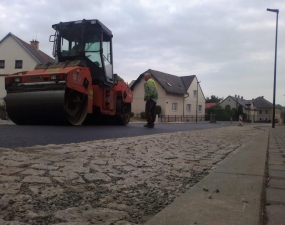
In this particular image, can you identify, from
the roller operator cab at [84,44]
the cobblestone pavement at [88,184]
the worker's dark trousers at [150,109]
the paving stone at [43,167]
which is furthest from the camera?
the worker's dark trousers at [150,109]

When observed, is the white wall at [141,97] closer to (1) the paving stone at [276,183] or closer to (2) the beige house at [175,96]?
(2) the beige house at [175,96]

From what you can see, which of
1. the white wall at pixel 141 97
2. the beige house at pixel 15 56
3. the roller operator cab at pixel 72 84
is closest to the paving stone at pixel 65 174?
the roller operator cab at pixel 72 84

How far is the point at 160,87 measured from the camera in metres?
43.0

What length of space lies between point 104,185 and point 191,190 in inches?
30.9

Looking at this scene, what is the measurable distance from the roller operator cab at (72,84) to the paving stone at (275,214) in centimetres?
711

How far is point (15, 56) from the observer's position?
123 ft

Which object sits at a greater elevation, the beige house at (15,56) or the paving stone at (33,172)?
the beige house at (15,56)

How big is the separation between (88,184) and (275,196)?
5.21ft

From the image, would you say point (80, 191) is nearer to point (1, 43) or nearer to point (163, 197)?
point (163, 197)

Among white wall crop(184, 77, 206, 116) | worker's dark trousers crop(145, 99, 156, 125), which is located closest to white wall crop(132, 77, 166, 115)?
white wall crop(184, 77, 206, 116)

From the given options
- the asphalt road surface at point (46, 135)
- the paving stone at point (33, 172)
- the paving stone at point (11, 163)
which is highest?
the asphalt road surface at point (46, 135)

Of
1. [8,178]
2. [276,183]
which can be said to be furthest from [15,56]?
[276,183]

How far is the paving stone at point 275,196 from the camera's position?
2.35m

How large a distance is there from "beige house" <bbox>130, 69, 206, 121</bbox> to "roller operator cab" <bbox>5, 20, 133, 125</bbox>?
3081cm
